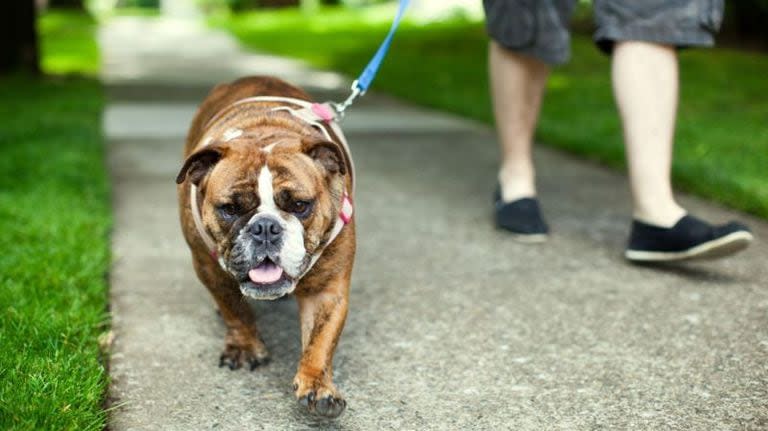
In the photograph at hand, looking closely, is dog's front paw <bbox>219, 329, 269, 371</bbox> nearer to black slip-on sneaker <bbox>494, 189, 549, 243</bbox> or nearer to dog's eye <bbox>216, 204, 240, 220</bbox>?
dog's eye <bbox>216, 204, 240, 220</bbox>

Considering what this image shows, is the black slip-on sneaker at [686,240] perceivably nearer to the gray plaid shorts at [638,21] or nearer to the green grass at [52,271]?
the gray plaid shorts at [638,21]

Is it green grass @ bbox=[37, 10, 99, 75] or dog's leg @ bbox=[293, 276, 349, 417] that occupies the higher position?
dog's leg @ bbox=[293, 276, 349, 417]

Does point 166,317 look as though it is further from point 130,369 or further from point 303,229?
point 303,229

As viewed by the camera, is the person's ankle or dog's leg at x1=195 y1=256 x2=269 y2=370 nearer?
dog's leg at x1=195 y1=256 x2=269 y2=370

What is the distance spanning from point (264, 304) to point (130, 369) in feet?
2.47

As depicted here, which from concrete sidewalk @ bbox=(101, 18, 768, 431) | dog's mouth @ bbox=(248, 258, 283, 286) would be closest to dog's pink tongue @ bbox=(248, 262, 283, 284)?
dog's mouth @ bbox=(248, 258, 283, 286)

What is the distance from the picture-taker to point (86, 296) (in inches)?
135

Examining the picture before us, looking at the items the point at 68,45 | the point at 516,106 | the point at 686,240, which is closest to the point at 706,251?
the point at 686,240

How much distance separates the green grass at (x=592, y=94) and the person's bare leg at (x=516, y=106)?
1.27 meters

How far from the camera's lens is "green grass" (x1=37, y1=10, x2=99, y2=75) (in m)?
12.3

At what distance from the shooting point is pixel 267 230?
2.53m

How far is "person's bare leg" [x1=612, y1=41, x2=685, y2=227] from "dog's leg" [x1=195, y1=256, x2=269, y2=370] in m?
1.77

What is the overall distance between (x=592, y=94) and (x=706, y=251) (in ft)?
17.4

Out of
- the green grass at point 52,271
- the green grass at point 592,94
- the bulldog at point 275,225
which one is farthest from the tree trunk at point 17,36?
the bulldog at point 275,225
